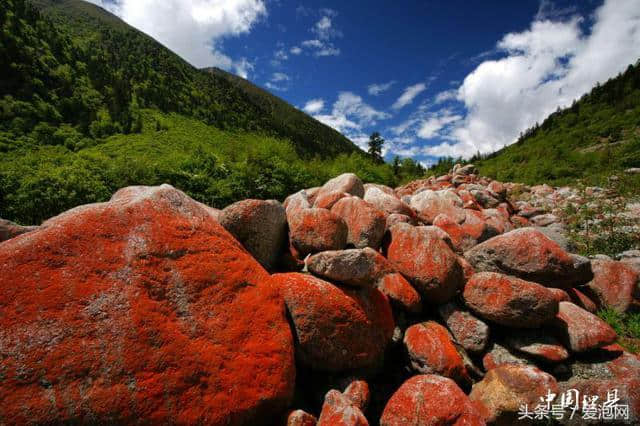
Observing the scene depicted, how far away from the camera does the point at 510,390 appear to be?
304 centimetres

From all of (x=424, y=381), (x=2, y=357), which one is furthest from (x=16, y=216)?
(x=424, y=381)

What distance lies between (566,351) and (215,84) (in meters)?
115

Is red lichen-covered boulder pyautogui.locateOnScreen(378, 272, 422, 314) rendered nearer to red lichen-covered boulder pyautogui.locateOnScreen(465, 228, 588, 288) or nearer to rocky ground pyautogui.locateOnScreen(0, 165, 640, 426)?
rocky ground pyautogui.locateOnScreen(0, 165, 640, 426)

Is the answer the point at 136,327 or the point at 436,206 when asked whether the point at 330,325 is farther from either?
the point at 436,206

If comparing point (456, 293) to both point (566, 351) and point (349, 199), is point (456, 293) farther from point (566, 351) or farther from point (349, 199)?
point (349, 199)

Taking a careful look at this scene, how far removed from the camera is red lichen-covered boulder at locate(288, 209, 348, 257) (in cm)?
427

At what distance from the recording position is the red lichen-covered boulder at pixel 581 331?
3.58 m

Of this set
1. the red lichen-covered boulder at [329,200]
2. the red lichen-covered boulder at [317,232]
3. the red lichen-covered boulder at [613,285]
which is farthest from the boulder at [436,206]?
the red lichen-covered boulder at [317,232]

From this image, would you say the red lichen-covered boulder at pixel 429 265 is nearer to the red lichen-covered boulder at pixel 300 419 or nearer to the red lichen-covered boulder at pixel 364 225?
the red lichen-covered boulder at pixel 364 225

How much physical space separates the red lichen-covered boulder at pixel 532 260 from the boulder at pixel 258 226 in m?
3.62

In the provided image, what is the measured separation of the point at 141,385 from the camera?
2154mm

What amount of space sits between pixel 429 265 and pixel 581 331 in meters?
2.09

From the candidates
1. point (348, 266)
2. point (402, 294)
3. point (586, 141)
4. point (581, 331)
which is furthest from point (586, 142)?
point (348, 266)

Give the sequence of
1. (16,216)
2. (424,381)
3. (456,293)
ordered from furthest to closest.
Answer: (16,216) → (456,293) → (424,381)
